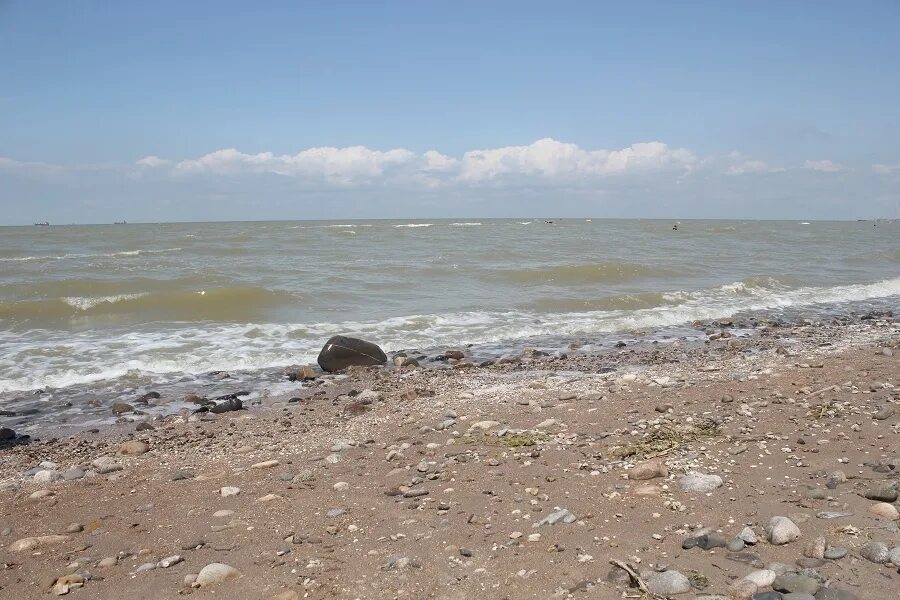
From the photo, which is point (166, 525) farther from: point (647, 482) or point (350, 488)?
point (647, 482)

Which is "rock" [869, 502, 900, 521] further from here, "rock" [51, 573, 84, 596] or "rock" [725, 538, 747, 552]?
"rock" [51, 573, 84, 596]

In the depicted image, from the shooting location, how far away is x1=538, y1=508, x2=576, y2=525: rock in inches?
155

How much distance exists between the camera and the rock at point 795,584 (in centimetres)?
294

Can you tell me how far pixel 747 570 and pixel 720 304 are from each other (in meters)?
14.9

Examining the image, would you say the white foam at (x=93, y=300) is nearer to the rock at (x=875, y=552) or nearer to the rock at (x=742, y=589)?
the rock at (x=742, y=589)

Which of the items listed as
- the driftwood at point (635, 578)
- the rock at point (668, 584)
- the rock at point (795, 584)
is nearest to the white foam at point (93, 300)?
the driftwood at point (635, 578)

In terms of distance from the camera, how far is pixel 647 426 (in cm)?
576

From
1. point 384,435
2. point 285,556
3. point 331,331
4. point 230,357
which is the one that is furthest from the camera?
point 331,331

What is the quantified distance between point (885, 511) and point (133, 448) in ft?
21.5

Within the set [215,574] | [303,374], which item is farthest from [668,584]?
[303,374]

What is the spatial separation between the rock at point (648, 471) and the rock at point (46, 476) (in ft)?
17.0

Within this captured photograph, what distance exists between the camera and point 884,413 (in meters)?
5.63

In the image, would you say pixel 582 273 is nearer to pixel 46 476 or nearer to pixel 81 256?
pixel 46 476

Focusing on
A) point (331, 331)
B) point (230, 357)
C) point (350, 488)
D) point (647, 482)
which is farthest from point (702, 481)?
point (331, 331)
